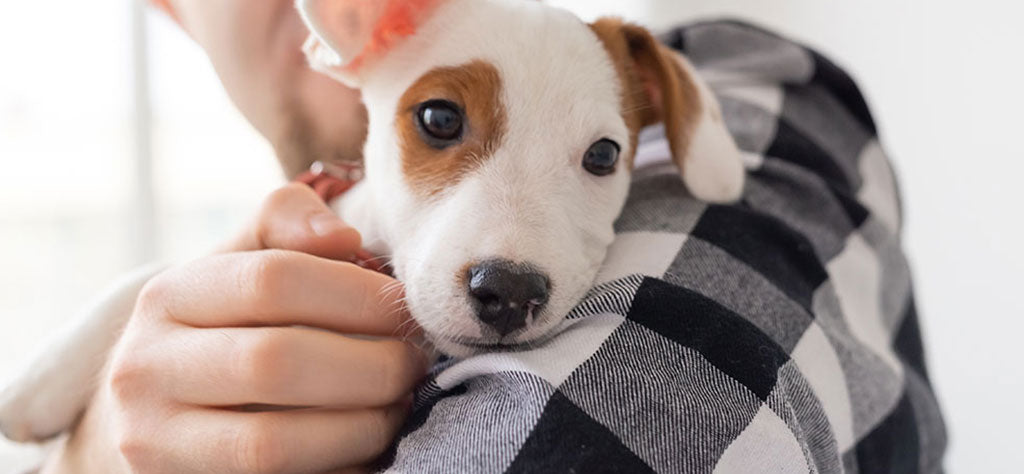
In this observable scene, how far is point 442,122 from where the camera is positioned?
28.1 inches

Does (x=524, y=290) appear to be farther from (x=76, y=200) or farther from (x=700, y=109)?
(x=76, y=200)

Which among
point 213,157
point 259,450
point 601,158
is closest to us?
point 259,450

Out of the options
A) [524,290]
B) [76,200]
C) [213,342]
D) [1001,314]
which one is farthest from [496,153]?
[76,200]

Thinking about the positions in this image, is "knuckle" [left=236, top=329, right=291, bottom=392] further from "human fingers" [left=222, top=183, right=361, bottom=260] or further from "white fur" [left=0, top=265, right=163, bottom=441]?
"white fur" [left=0, top=265, right=163, bottom=441]

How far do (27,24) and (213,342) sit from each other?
166cm

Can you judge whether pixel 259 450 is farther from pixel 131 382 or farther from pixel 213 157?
pixel 213 157

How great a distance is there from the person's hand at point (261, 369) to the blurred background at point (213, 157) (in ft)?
4.01

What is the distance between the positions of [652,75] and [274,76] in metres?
0.39

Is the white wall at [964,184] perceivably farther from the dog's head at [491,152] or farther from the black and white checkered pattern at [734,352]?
the dog's head at [491,152]

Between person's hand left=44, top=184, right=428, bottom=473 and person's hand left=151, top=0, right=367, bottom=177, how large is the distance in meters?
0.27

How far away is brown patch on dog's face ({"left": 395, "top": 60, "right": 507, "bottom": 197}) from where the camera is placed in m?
0.70

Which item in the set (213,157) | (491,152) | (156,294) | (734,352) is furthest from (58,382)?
(213,157)

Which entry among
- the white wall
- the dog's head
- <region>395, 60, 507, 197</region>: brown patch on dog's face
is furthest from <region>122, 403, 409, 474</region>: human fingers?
the white wall

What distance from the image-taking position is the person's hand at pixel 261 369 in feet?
1.77
